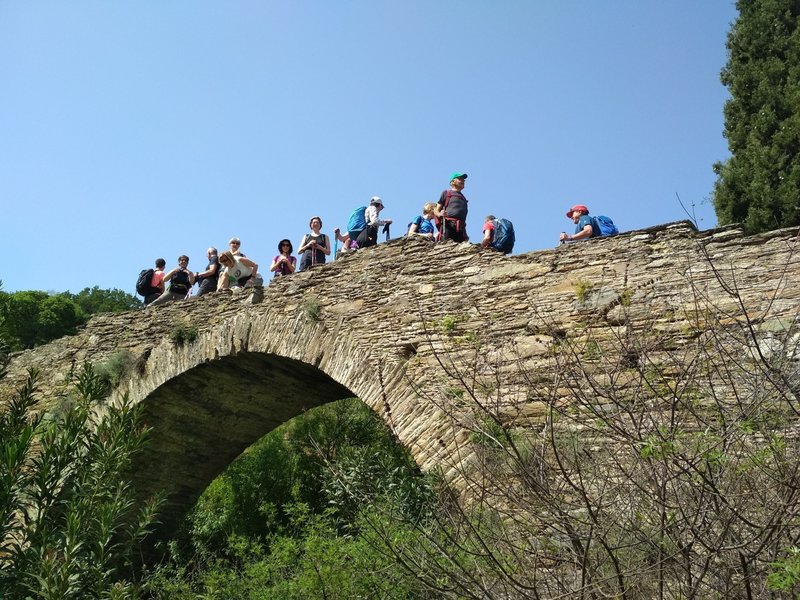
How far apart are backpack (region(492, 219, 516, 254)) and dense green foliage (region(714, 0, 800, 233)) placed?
5.49m

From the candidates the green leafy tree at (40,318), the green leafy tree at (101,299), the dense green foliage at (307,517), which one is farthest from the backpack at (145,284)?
the green leafy tree at (101,299)

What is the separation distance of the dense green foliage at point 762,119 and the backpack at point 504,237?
5.49 metres

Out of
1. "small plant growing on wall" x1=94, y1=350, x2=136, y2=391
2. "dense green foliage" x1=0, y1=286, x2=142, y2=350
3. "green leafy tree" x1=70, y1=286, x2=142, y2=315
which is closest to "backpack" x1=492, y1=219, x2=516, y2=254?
"small plant growing on wall" x1=94, y1=350, x2=136, y2=391

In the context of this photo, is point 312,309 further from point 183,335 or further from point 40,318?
point 40,318

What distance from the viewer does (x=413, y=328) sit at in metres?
A: 6.42

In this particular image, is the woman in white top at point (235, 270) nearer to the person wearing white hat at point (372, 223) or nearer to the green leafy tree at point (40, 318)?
the person wearing white hat at point (372, 223)

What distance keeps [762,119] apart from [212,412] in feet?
31.4

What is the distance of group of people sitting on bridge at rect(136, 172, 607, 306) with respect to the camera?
23.1 ft

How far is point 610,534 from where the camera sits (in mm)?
3588

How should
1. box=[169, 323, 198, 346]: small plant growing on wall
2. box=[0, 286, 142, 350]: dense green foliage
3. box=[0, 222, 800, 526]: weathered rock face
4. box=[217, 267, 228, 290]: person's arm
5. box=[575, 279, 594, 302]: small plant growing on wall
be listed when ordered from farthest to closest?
1. box=[0, 286, 142, 350]: dense green foliage
2. box=[217, 267, 228, 290]: person's arm
3. box=[169, 323, 198, 346]: small plant growing on wall
4. box=[575, 279, 594, 302]: small plant growing on wall
5. box=[0, 222, 800, 526]: weathered rock face

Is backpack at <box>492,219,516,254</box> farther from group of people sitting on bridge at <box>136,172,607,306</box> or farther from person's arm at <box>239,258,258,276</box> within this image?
person's arm at <box>239,258,258,276</box>

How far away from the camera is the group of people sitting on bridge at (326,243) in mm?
7031

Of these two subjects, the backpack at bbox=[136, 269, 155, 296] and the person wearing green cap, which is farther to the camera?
the backpack at bbox=[136, 269, 155, 296]

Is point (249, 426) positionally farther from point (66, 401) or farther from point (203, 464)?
point (66, 401)
